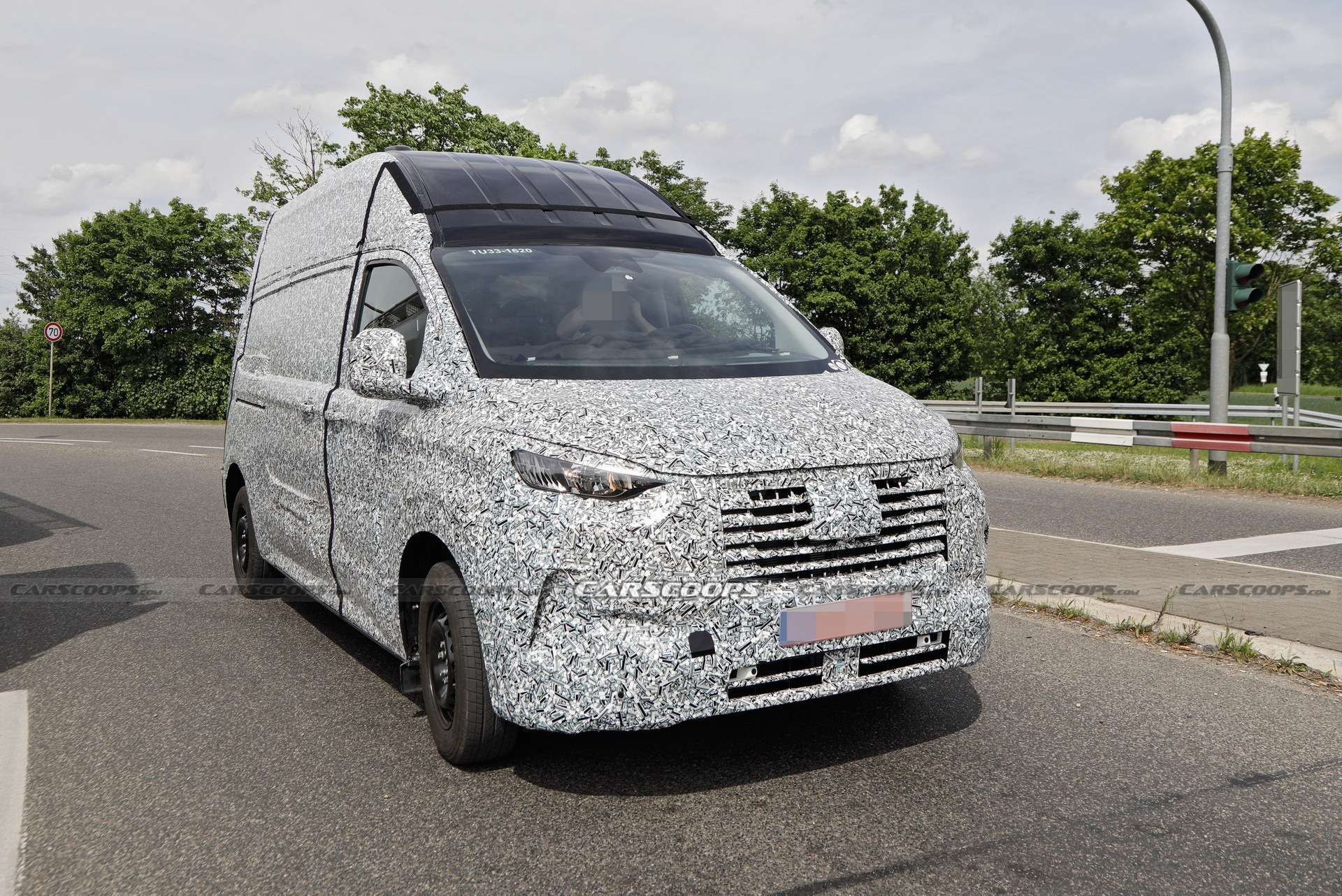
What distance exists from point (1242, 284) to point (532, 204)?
11.6 m

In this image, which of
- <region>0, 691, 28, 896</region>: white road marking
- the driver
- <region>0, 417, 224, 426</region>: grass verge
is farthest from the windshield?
<region>0, 417, 224, 426</region>: grass verge

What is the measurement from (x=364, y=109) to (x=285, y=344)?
35.6 meters

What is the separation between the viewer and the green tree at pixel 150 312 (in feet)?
144

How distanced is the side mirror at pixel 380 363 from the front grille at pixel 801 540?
1363mm

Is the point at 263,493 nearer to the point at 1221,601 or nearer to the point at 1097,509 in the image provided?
the point at 1221,601

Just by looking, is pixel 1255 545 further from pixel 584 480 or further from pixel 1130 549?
pixel 584 480

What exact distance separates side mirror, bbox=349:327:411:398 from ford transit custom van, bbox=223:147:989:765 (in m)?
0.01

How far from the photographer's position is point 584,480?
3.14 meters

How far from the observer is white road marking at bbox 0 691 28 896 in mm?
2977

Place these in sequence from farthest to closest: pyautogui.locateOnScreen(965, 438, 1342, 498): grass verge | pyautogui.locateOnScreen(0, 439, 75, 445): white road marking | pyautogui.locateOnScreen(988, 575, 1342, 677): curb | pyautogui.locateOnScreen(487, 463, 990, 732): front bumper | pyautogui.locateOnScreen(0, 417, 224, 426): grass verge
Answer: pyautogui.locateOnScreen(0, 417, 224, 426): grass verge → pyautogui.locateOnScreen(0, 439, 75, 445): white road marking → pyautogui.locateOnScreen(965, 438, 1342, 498): grass verge → pyautogui.locateOnScreen(988, 575, 1342, 677): curb → pyautogui.locateOnScreen(487, 463, 990, 732): front bumper

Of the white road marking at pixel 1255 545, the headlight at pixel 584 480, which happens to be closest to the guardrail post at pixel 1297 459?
the white road marking at pixel 1255 545

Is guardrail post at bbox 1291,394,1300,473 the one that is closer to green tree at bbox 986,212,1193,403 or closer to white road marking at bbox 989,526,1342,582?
white road marking at bbox 989,526,1342,582

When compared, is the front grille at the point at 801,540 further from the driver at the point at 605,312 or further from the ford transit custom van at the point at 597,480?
the driver at the point at 605,312

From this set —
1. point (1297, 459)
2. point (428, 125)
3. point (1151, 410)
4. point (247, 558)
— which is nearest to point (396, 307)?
point (247, 558)
